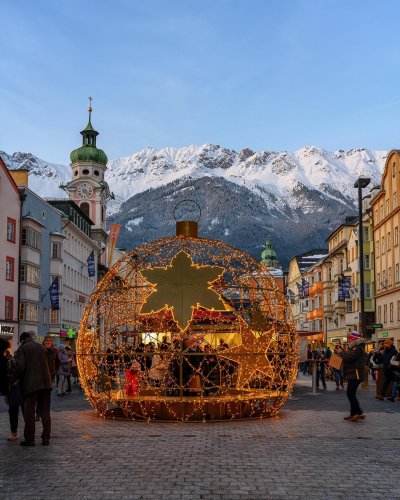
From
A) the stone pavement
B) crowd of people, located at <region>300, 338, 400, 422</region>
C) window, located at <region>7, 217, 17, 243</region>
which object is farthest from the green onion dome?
the stone pavement

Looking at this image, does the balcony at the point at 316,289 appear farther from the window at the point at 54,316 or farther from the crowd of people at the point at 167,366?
the crowd of people at the point at 167,366

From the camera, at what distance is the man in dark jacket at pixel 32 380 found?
11.6 m

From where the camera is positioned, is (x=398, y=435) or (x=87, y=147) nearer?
(x=398, y=435)

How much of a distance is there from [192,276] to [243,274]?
8.95ft

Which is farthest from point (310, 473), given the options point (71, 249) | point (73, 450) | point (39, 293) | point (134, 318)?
point (71, 249)

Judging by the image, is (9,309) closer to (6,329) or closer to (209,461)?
(6,329)

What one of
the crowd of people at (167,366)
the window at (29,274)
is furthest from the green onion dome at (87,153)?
the crowd of people at (167,366)

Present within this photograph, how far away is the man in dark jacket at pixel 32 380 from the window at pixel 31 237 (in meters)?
39.9

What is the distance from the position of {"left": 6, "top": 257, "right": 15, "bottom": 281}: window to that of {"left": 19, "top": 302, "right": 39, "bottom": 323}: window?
2.24 metres

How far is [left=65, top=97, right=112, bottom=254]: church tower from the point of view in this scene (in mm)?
100000

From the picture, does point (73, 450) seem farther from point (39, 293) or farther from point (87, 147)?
point (87, 147)

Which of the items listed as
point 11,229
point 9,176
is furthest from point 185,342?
point 11,229

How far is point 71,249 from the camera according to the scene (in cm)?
6531

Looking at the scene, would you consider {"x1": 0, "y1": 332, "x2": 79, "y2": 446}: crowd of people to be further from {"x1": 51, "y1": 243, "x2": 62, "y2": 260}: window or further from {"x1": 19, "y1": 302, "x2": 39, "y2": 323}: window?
{"x1": 51, "y1": 243, "x2": 62, "y2": 260}: window
